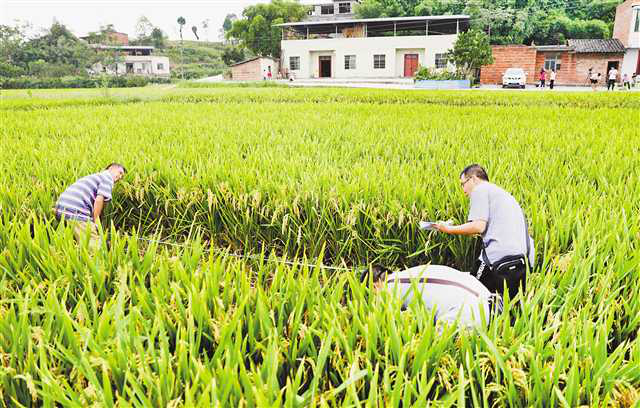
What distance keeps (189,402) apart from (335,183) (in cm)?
240

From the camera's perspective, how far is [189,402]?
3.48 ft

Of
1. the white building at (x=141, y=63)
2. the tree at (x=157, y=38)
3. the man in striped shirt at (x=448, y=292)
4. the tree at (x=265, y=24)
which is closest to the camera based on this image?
the man in striped shirt at (x=448, y=292)

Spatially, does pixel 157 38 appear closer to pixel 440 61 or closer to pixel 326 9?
pixel 326 9

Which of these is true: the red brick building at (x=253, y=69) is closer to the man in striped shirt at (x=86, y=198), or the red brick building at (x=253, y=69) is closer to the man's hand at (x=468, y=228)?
the man in striped shirt at (x=86, y=198)

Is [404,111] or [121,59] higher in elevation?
[121,59]

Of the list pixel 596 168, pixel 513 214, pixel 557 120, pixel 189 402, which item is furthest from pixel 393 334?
pixel 557 120

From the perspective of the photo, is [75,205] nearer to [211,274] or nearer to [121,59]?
[211,274]

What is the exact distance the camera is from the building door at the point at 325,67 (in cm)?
3203

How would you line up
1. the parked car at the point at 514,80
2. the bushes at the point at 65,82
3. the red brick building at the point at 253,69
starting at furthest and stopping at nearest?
1. the red brick building at the point at 253,69
2. the bushes at the point at 65,82
3. the parked car at the point at 514,80

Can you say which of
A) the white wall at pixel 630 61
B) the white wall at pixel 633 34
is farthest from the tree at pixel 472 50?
the white wall at pixel 630 61

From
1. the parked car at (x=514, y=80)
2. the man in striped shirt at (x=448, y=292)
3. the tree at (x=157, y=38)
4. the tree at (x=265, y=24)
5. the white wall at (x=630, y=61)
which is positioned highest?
the tree at (x=157, y=38)

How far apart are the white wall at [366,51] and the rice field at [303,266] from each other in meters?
22.6

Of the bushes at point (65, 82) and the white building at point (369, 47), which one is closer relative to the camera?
the white building at point (369, 47)

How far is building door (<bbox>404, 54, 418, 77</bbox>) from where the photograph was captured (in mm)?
29750
